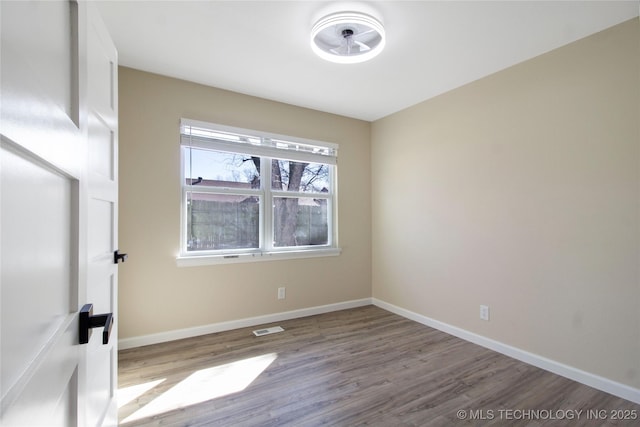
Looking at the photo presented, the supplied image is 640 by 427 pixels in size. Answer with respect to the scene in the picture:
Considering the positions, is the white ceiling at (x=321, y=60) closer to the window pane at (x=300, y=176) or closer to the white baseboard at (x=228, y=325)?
the window pane at (x=300, y=176)

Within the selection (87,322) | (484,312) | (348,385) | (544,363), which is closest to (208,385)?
(348,385)

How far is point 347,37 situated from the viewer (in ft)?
7.28

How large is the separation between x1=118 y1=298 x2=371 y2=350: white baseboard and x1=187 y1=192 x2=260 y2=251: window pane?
801mm

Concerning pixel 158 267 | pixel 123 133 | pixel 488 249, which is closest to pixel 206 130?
pixel 123 133

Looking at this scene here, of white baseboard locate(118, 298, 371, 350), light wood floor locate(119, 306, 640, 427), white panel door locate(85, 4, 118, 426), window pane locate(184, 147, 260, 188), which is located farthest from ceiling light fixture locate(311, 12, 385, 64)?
white baseboard locate(118, 298, 371, 350)

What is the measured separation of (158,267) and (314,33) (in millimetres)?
2450

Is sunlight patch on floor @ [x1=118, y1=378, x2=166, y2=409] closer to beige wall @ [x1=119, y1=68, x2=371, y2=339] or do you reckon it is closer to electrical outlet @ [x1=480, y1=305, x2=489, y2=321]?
beige wall @ [x1=119, y1=68, x2=371, y2=339]

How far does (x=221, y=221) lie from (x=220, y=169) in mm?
563

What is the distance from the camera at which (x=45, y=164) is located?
1.75ft

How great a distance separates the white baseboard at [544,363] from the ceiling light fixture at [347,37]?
8.92 ft

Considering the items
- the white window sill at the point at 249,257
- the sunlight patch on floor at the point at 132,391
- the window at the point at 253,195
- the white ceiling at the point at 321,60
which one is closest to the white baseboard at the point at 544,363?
the white window sill at the point at 249,257

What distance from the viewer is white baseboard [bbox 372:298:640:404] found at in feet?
6.74

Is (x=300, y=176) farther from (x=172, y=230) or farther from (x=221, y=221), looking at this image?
(x=172, y=230)

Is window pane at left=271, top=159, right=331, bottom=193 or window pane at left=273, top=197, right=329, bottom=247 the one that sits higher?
window pane at left=271, top=159, right=331, bottom=193
